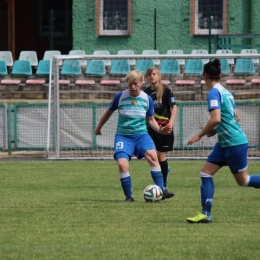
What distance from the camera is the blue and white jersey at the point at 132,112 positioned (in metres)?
13.0

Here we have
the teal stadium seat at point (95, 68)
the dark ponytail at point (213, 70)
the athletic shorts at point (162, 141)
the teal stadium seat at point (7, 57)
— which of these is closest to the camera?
the dark ponytail at point (213, 70)

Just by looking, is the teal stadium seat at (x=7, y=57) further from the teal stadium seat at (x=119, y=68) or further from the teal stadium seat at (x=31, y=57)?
the teal stadium seat at (x=119, y=68)

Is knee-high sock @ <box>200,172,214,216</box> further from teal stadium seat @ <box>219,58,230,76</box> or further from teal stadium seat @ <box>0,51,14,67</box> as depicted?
teal stadium seat @ <box>0,51,14,67</box>

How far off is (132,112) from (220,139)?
270 cm

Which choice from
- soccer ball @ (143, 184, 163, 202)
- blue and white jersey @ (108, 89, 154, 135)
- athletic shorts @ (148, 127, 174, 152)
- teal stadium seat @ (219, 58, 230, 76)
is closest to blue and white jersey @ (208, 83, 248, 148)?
soccer ball @ (143, 184, 163, 202)

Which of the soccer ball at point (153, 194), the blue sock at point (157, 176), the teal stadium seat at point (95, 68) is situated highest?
the teal stadium seat at point (95, 68)

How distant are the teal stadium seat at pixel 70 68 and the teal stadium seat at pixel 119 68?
0.92 m

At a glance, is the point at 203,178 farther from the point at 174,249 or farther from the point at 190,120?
the point at 190,120

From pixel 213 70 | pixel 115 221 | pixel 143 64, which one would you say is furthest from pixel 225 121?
pixel 143 64

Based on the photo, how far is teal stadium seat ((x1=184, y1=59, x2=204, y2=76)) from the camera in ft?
82.5

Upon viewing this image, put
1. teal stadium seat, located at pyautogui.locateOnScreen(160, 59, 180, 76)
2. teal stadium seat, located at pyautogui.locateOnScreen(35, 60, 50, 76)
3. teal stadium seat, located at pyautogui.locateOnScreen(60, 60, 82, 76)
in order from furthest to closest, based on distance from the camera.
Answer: teal stadium seat, located at pyautogui.locateOnScreen(35, 60, 50, 76) → teal stadium seat, located at pyautogui.locateOnScreen(160, 59, 180, 76) → teal stadium seat, located at pyautogui.locateOnScreen(60, 60, 82, 76)

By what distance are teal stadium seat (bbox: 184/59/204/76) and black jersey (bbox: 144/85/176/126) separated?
10.7 meters

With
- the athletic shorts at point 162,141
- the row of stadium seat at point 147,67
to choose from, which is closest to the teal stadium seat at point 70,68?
the row of stadium seat at point 147,67

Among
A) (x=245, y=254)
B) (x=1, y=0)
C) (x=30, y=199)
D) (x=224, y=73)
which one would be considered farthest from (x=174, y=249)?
(x=1, y=0)
